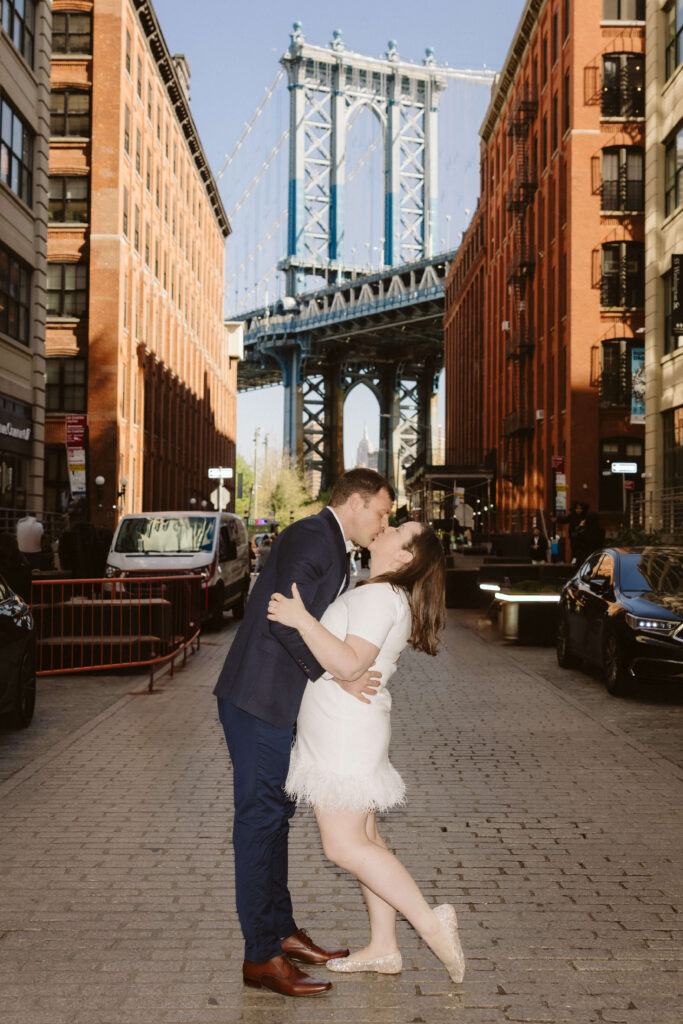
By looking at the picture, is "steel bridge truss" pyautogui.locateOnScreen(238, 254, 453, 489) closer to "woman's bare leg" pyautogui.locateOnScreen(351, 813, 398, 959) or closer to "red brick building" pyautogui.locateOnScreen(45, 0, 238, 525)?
"red brick building" pyautogui.locateOnScreen(45, 0, 238, 525)

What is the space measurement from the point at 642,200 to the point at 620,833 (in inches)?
1525

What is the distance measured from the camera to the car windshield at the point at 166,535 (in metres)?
20.3

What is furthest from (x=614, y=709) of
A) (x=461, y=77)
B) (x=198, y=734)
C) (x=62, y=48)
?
(x=461, y=77)

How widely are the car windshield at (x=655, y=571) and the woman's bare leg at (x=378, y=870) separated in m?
9.08

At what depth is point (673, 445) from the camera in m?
29.4

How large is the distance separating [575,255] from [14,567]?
31571mm

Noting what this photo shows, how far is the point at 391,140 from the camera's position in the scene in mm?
144000

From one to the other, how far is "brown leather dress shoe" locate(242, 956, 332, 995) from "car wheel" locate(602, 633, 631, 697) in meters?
8.33

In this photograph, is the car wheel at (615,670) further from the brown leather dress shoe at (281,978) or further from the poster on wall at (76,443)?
the poster on wall at (76,443)

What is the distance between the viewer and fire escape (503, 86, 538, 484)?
51375mm

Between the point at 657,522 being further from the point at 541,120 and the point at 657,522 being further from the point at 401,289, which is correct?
the point at 401,289

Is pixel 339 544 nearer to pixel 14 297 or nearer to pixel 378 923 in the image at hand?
pixel 378 923

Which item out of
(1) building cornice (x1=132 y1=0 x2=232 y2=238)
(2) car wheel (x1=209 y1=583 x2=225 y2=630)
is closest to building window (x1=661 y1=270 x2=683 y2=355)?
(2) car wheel (x1=209 y1=583 x2=225 y2=630)

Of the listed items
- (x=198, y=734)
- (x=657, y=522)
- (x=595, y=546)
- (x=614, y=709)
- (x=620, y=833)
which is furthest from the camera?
(x=657, y=522)
